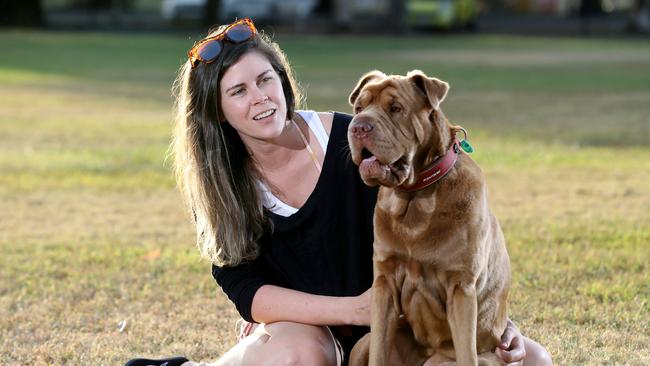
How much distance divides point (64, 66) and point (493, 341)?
932 inches

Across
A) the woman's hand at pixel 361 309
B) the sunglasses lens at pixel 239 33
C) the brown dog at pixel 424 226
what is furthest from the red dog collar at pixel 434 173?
the sunglasses lens at pixel 239 33

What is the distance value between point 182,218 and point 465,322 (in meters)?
5.37

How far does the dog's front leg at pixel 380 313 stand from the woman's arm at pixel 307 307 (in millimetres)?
322

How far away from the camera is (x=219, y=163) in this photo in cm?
511

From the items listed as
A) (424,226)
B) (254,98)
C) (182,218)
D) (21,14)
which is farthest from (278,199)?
(21,14)

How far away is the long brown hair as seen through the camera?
500cm

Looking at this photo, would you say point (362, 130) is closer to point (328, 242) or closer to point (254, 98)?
point (254, 98)

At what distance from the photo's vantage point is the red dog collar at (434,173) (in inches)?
167

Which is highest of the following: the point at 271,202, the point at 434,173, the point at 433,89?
the point at 433,89

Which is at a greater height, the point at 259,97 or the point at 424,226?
the point at 259,97

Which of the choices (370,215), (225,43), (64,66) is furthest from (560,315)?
(64,66)

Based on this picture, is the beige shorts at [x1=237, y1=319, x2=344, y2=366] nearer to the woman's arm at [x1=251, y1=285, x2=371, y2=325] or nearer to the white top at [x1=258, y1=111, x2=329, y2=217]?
the woman's arm at [x1=251, y1=285, x2=371, y2=325]

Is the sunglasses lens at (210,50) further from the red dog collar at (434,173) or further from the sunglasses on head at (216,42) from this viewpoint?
the red dog collar at (434,173)

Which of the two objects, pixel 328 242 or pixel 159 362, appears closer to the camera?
pixel 328 242
